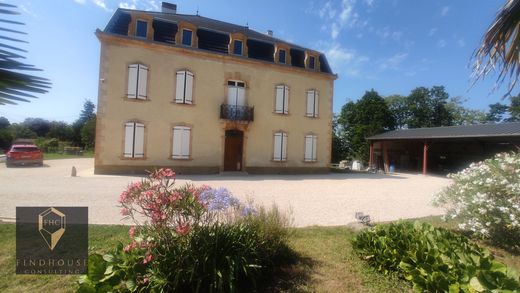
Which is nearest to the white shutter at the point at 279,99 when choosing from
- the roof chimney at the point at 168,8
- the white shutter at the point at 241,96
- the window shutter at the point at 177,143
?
the white shutter at the point at 241,96

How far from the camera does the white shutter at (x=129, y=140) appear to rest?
498 inches

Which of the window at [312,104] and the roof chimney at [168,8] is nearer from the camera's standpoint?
the window at [312,104]

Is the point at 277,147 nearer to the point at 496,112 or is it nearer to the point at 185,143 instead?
the point at 185,143

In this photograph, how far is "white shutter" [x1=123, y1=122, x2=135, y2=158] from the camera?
12.6 m

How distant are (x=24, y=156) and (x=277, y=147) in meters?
13.3

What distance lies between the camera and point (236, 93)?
15055mm

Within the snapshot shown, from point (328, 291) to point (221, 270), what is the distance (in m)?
1.17

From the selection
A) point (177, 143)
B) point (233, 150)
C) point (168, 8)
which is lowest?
point (233, 150)

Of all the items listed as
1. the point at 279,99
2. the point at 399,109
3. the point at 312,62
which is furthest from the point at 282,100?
the point at 399,109

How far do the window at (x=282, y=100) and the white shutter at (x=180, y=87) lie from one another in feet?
17.4

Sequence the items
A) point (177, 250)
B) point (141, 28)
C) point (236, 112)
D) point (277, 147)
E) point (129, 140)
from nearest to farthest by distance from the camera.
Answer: point (177, 250), point (129, 140), point (141, 28), point (236, 112), point (277, 147)

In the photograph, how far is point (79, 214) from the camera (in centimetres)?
480

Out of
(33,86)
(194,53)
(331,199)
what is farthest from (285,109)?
(33,86)

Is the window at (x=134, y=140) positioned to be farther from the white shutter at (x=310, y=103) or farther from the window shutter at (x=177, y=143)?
the white shutter at (x=310, y=103)
